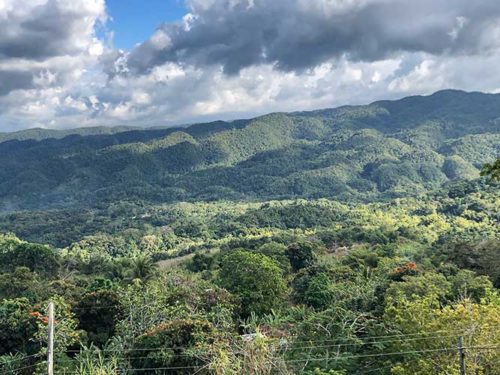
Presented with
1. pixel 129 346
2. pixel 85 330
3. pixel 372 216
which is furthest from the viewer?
pixel 372 216

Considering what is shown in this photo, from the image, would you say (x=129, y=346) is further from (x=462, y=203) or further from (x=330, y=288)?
(x=462, y=203)

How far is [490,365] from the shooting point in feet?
63.4

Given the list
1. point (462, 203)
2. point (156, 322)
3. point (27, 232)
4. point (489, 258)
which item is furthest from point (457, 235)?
point (27, 232)

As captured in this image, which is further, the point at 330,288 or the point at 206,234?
the point at 206,234

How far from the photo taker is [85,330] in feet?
120

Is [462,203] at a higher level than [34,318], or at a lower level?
lower

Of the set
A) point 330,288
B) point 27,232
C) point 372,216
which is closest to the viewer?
point 330,288

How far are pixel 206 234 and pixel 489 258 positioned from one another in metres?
117

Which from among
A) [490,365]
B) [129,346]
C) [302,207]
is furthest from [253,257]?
[302,207]

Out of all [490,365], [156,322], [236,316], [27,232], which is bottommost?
[27,232]

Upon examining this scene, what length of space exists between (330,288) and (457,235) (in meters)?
70.5

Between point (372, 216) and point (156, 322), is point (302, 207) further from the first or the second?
point (156, 322)

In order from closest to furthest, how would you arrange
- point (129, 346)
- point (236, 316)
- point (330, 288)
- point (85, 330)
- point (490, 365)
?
1. point (490, 365)
2. point (129, 346)
3. point (85, 330)
4. point (236, 316)
5. point (330, 288)

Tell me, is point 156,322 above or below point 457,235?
above
